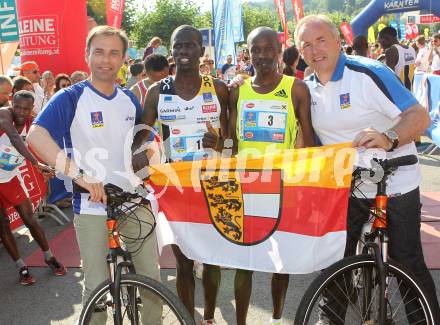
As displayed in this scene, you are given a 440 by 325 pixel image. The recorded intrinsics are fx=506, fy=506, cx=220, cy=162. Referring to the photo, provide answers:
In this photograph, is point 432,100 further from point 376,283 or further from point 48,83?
point 376,283

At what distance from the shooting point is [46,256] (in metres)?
5.19

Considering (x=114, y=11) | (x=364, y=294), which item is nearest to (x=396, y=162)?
(x=364, y=294)

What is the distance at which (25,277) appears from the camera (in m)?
4.95

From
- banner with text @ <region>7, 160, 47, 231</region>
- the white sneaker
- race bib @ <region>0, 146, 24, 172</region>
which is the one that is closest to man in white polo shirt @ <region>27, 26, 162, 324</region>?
the white sneaker

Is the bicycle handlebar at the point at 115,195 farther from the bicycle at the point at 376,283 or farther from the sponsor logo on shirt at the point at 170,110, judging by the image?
the bicycle at the point at 376,283

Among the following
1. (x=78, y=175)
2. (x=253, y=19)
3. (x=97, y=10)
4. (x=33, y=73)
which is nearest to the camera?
(x=78, y=175)

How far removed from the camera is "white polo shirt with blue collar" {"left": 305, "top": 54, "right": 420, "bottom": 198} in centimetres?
290

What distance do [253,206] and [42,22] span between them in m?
7.38

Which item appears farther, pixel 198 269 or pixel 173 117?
pixel 198 269

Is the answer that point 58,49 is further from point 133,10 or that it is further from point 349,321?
point 133,10

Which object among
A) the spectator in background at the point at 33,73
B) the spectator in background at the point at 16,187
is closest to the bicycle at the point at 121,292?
the spectator in background at the point at 16,187

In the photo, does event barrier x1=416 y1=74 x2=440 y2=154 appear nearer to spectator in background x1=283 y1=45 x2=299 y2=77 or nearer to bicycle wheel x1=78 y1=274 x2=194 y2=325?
spectator in background x1=283 y1=45 x2=299 y2=77

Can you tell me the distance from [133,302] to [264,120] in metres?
1.43

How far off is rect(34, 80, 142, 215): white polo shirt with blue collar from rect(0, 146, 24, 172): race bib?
2.61 meters
